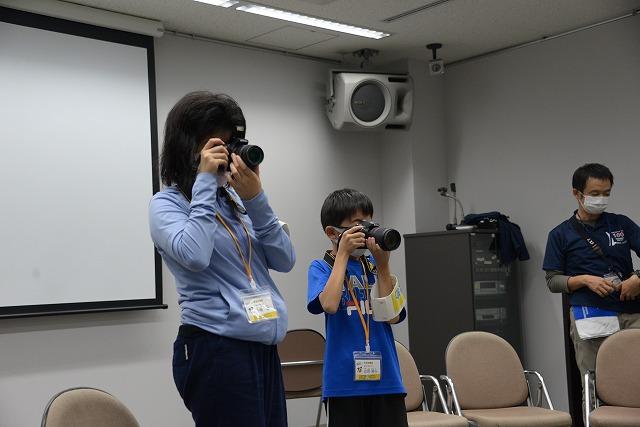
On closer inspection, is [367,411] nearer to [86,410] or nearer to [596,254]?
[86,410]

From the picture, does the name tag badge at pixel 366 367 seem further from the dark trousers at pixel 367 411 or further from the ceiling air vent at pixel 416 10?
the ceiling air vent at pixel 416 10

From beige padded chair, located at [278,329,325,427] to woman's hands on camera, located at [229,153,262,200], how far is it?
2.66 meters

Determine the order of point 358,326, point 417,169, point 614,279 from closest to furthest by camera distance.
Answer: point 358,326 → point 614,279 → point 417,169

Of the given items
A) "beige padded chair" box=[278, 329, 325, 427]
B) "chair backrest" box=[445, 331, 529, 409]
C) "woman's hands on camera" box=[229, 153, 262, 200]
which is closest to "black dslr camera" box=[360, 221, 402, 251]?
"woman's hands on camera" box=[229, 153, 262, 200]

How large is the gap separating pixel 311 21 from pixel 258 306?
11.5 feet

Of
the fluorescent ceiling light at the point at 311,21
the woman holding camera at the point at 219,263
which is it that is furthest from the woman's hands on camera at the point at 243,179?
the fluorescent ceiling light at the point at 311,21

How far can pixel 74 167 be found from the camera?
4352mm

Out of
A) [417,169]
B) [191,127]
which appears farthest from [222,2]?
[191,127]

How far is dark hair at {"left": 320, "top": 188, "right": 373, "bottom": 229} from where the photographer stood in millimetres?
2629

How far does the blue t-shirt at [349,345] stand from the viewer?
2.51 m

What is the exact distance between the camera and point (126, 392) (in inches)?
179

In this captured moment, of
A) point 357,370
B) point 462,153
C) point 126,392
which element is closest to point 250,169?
point 357,370

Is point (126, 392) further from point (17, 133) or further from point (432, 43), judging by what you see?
point (432, 43)

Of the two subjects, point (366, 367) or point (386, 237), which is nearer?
point (386, 237)
